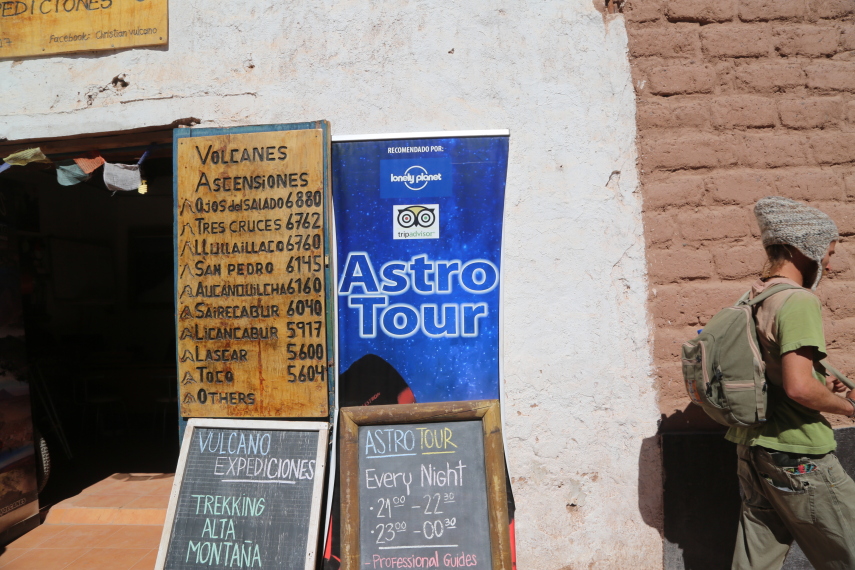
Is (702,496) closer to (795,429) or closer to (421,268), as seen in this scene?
(795,429)

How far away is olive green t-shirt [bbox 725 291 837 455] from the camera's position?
2.25 m

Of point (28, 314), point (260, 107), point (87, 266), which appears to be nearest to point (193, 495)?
point (260, 107)

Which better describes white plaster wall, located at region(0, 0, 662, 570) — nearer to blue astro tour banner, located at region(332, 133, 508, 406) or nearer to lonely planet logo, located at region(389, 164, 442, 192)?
blue astro tour banner, located at region(332, 133, 508, 406)

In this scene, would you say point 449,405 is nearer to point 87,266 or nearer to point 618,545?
point 618,545

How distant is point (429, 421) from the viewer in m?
2.99

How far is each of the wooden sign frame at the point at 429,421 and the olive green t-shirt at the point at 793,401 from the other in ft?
3.80

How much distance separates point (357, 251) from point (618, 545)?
7.59 ft

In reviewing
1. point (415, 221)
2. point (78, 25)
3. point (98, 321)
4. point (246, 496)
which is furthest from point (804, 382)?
point (98, 321)

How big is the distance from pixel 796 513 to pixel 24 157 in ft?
15.2

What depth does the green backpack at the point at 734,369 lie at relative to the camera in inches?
93.4

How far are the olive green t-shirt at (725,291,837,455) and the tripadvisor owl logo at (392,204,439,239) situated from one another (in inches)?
69.3

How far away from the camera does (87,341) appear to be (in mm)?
7348

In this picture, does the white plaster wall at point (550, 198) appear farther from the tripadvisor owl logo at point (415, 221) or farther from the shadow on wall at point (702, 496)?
the tripadvisor owl logo at point (415, 221)

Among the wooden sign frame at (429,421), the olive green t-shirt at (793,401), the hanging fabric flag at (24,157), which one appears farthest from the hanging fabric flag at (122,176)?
the olive green t-shirt at (793,401)
